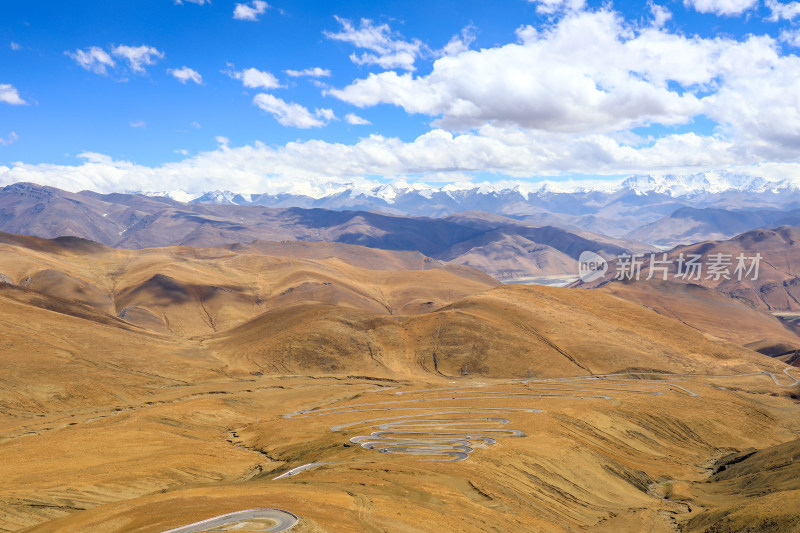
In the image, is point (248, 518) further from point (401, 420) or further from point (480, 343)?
point (480, 343)

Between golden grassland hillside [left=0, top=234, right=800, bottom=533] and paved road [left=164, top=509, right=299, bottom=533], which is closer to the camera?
paved road [left=164, top=509, right=299, bottom=533]

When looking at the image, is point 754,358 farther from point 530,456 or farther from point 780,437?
point 530,456

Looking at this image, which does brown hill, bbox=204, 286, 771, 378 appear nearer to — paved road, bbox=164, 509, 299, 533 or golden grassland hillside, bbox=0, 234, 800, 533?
golden grassland hillside, bbox=0, 234, 800, 533

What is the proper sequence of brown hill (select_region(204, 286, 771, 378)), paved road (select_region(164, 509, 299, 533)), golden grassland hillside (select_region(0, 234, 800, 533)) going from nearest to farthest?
paved road (select_region(164, 509, 299, 533)) < golden grassland hillside (select_region(0, 234, 800, 533)) < brown hill (select_region(204, 286, 771, 378))

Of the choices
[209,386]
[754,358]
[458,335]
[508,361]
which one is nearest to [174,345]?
[209,386]

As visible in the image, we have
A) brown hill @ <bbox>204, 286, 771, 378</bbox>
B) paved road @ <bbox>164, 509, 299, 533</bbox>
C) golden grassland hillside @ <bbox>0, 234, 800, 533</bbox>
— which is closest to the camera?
paved road @ <bbox>164, 509, 299, 533</bbox>

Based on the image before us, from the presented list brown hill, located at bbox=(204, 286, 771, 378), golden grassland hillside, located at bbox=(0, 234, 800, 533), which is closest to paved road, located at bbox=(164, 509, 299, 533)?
golden grassland hillside, located at bbox=(0, 234, 800, 533)

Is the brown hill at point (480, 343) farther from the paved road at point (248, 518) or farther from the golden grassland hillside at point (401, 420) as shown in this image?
the paved road at point (248, 518)

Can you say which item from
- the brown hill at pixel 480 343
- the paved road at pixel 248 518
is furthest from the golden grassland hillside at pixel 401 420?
the paved road at pixel 248 518
